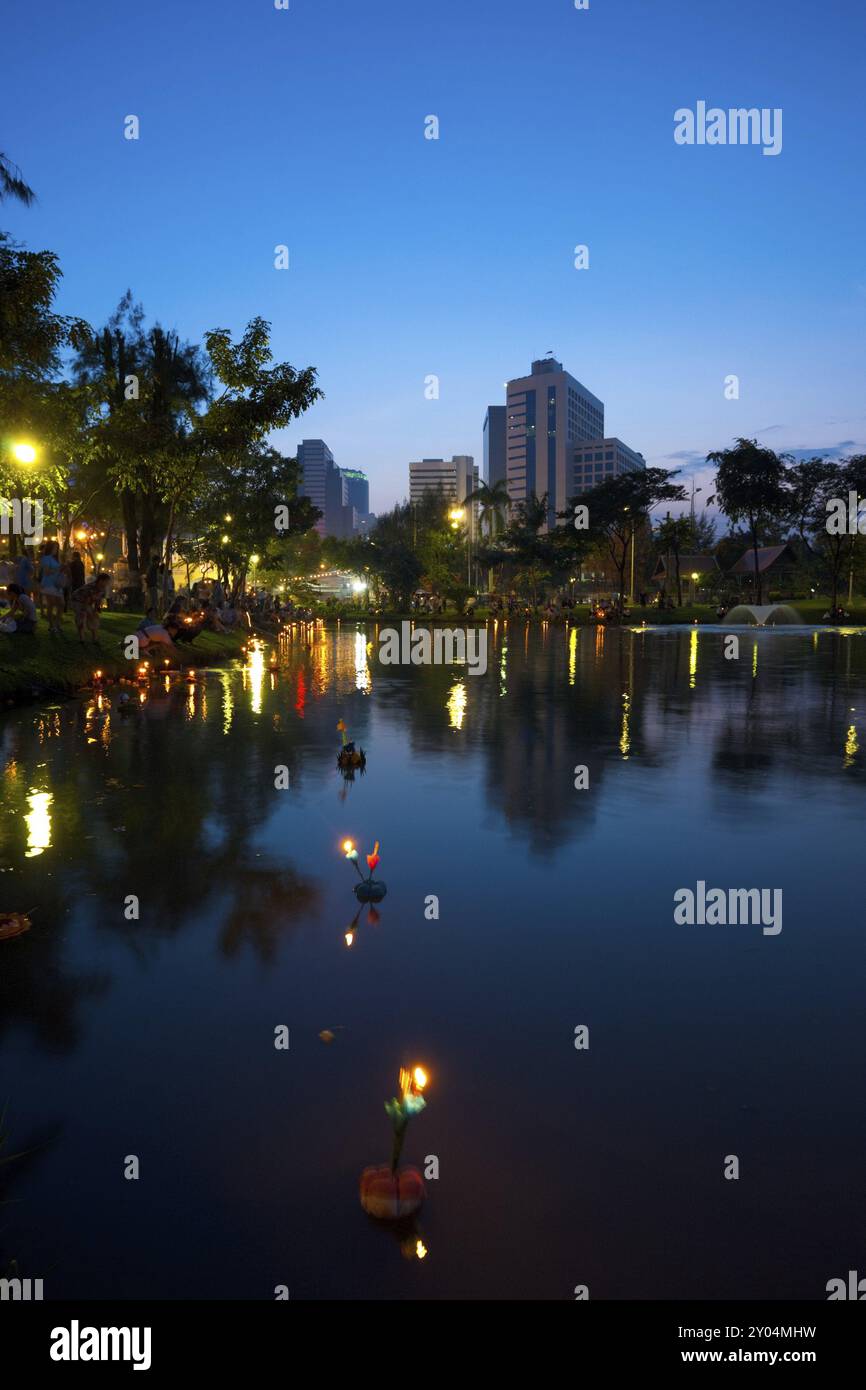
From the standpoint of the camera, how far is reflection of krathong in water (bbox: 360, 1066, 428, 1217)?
3.26 m

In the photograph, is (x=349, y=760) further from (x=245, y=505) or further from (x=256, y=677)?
(x=245, y=505)

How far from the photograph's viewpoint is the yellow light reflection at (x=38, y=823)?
772 centimetres

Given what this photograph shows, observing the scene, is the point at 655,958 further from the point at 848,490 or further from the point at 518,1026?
the point at 848,490

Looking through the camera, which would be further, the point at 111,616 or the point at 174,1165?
the point at 111,616

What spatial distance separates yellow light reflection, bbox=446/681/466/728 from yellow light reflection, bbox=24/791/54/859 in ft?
22.4

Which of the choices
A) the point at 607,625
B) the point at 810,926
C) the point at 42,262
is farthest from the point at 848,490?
the point at 810,926

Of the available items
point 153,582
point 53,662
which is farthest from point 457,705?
point 153,582

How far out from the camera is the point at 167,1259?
3082 mm

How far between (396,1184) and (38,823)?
6.23m

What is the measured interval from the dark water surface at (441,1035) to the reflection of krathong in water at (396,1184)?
0.28ft

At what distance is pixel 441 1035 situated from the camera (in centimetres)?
453

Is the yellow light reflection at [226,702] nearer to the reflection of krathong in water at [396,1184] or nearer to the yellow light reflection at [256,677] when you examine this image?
the yellow light reflection at [256,677]
